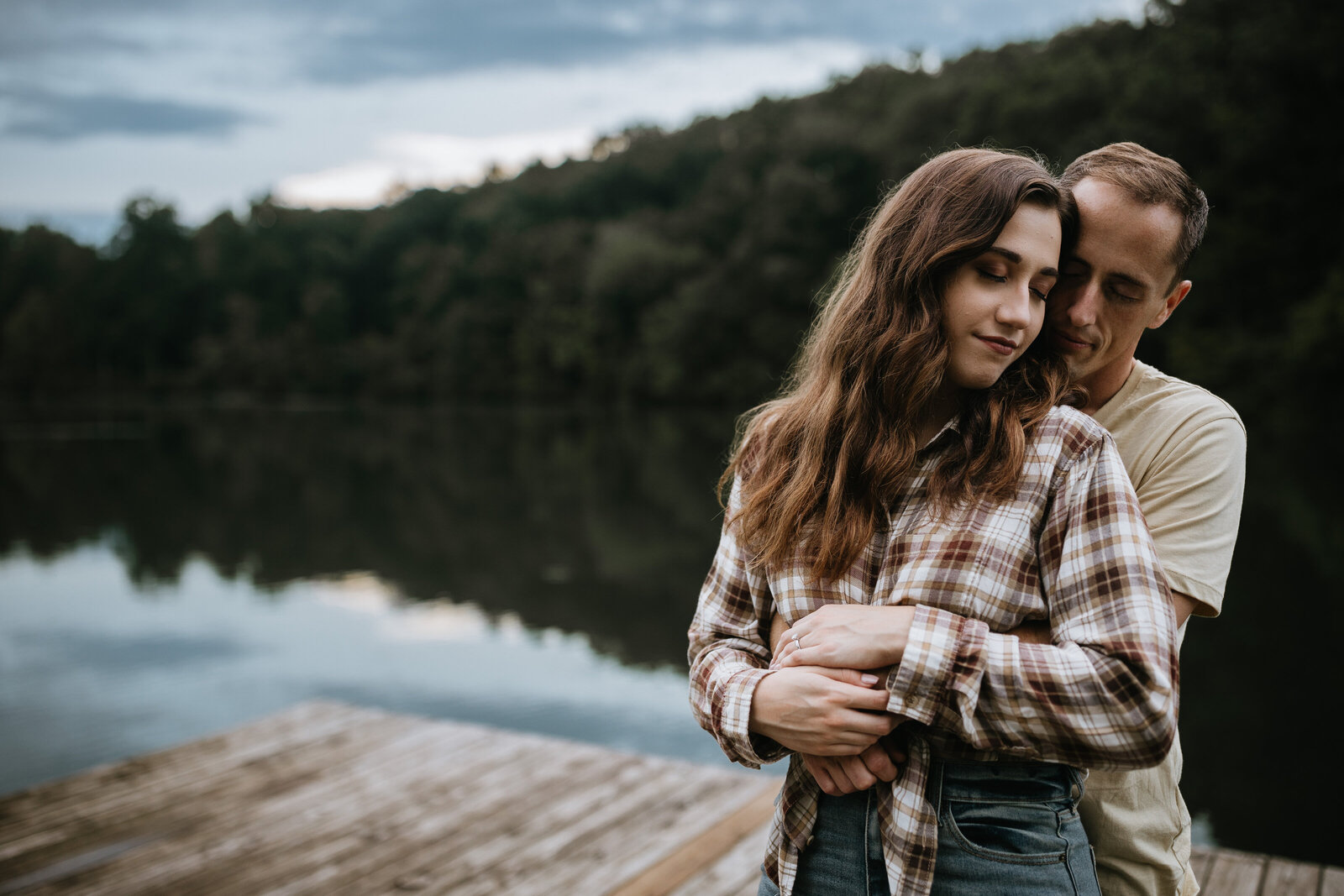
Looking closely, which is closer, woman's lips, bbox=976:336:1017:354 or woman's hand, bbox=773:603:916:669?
woman's hand, bbox=773:603:916:669

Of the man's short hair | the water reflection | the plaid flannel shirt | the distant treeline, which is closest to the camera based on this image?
the plaid flannel shirt

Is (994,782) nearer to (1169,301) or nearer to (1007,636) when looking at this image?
(1007,636)

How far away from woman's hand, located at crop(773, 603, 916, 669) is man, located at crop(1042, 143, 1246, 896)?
388 mm

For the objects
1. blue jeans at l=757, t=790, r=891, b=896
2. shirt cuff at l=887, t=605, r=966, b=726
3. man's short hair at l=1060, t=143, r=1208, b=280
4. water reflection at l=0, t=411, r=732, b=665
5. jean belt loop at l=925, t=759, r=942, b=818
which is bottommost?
water reflection at l=0, t=411, r=732, b=665

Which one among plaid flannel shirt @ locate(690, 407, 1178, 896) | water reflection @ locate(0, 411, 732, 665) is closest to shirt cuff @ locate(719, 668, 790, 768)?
plaid flannel shirt @ locate(690, 407, 1178, 896)

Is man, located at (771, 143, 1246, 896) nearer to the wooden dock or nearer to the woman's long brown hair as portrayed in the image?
the woman's long brown hair

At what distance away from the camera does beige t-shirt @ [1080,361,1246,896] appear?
137cm

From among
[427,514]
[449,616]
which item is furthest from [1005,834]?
[427,514]

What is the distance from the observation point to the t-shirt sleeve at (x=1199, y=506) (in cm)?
136

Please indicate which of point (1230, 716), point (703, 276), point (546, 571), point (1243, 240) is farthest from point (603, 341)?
point (1230, 716)

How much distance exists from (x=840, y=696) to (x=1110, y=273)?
81 centimetres

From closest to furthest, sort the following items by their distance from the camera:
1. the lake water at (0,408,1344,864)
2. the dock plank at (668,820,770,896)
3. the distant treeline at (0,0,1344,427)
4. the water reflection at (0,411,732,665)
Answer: the dock plank at (668,820,770,896), the lake water at (0,408,1344,864), the water reflection at (0,411,732,665), the distant treeline at (0,0,1344,427)

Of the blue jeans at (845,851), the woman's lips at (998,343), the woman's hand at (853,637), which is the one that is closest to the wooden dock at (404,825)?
the blue jeans at (845,851)

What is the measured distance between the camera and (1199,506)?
1392 mm
